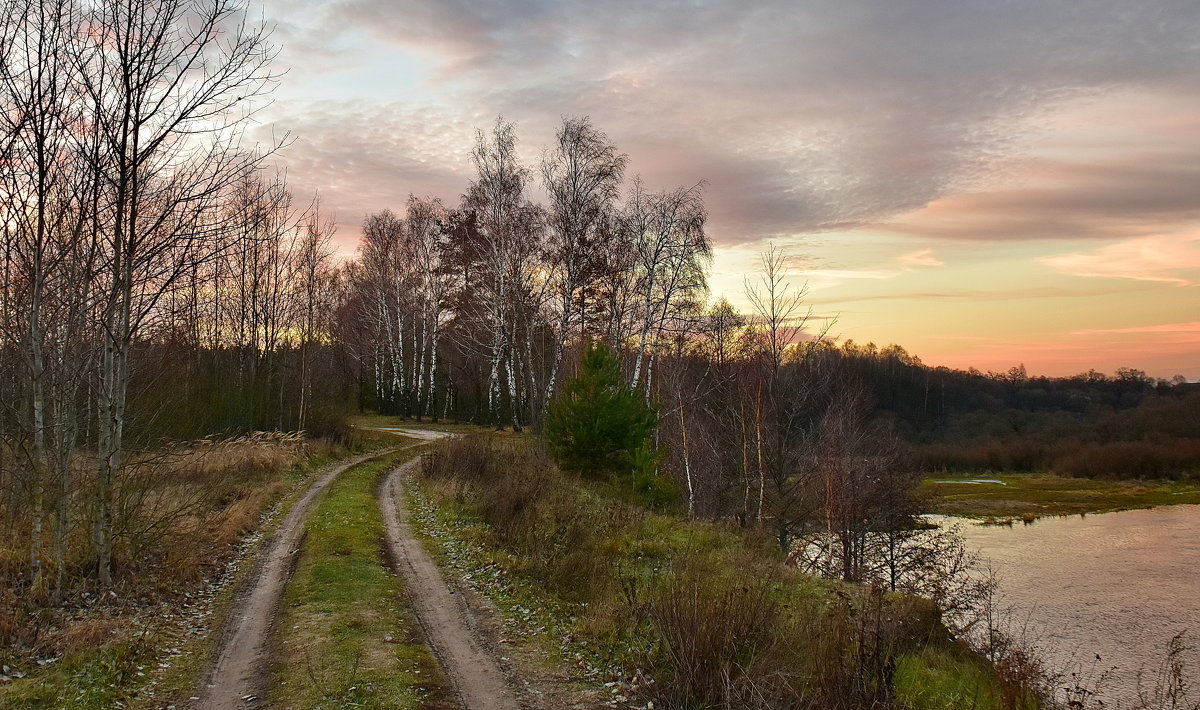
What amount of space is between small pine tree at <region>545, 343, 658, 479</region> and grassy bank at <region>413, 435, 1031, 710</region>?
1.54m

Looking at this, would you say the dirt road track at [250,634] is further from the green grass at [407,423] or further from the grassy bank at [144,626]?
the green grass at [407,423]

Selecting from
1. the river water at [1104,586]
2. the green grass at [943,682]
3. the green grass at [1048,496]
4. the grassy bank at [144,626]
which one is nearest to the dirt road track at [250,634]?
the grassy bank at [144,626]

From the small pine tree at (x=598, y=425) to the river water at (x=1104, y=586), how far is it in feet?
31.6

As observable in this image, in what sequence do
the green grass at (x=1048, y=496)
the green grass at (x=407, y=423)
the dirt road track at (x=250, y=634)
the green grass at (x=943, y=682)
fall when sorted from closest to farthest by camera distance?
the dirt road track at (x=250, y=634) → the green grass at (x=943, y=682) → the green grass at (x=407, y=423) → the green grass at (x=1048, y=496)

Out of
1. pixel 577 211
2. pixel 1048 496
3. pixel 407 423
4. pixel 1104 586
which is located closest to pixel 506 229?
pixel 577 211

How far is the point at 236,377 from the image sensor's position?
29.2 meters

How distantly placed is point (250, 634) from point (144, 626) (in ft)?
4.19

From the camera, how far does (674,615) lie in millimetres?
6129

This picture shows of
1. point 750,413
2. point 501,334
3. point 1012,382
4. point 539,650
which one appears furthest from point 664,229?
point 1012,382

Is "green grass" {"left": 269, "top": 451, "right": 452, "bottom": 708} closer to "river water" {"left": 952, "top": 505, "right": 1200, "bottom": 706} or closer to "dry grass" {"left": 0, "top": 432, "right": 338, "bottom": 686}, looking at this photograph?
"dry grass" {"left": 0, "top": 432, "right": 338, "bottom": 686}

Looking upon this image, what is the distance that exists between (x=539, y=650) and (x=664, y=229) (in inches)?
741

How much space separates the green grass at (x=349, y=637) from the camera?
20.7 ft

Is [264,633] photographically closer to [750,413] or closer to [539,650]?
[539,650]

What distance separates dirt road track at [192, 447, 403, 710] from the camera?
6.45m
